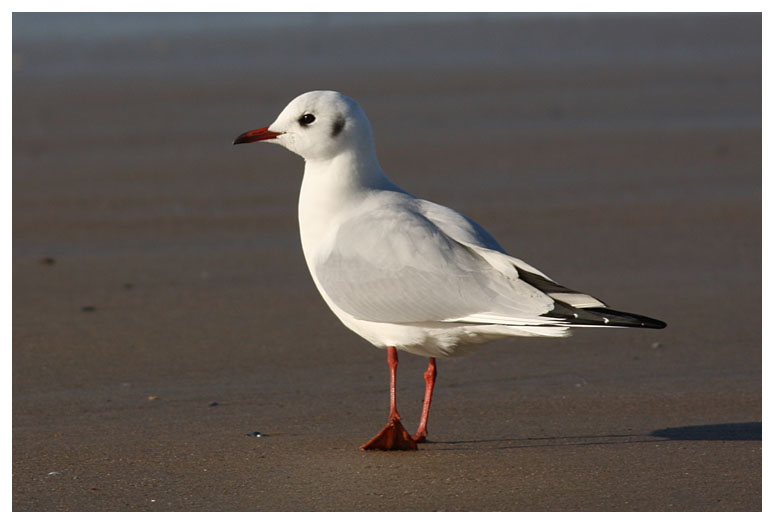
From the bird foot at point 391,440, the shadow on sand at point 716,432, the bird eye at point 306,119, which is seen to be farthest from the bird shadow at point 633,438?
the bird eye at point 306,119

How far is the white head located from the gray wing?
12.5 inches

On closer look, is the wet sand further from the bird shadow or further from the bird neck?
the bird neck

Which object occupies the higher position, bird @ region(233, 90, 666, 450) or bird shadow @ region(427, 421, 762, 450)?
bird @ region(233, 90, 666, 450)

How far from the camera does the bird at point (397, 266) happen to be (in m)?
4.16

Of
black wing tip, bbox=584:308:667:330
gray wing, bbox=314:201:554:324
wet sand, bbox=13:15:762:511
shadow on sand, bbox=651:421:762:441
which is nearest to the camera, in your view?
black wing tip, bbox=584:308:667:330

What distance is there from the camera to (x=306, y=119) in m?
4.71

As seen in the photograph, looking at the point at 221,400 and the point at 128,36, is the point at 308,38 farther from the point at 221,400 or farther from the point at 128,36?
the point at 221,400

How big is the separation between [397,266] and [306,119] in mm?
743

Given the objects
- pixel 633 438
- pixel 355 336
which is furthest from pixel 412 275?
pixel 355 336

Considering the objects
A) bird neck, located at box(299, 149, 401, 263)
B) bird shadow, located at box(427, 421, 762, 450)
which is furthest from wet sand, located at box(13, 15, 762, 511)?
bird neck, located at box(299, 149, 401, 263)

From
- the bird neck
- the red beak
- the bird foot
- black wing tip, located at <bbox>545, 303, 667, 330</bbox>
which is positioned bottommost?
the bird foot

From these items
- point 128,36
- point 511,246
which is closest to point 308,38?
point 128,36

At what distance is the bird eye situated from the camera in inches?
185

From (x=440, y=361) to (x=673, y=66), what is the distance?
522 inches
